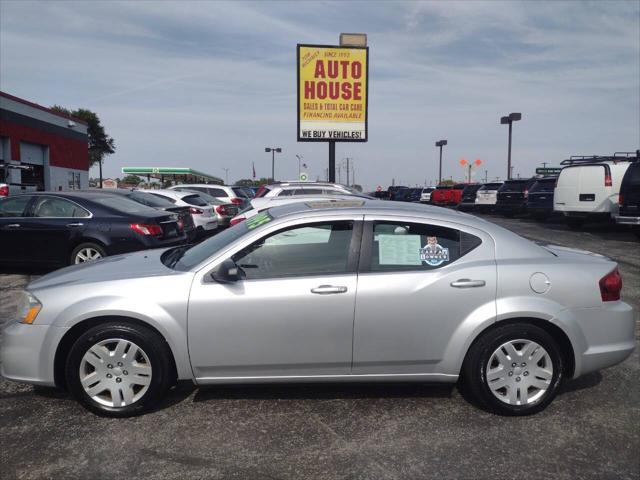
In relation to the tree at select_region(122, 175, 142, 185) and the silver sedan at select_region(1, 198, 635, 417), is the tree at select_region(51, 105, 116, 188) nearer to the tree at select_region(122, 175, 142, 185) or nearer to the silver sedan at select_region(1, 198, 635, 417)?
the tree at select_region(122, 175, 142, 185)

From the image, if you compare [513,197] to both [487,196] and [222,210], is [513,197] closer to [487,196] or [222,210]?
[487,196]

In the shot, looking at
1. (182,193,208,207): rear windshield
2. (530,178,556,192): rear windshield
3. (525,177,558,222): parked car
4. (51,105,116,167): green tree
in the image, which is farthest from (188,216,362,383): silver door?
(51,105,116,167): green tree

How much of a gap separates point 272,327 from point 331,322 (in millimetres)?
392

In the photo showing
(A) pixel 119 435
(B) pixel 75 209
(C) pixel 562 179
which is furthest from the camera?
(C) pixel 562 179

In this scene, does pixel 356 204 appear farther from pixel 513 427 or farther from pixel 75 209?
pixel 75 209

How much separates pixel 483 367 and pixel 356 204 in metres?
1.54

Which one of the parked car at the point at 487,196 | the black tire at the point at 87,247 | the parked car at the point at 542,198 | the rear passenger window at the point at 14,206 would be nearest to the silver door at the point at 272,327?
the black tire at the point at 87,247

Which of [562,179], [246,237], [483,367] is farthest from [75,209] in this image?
[562,179]

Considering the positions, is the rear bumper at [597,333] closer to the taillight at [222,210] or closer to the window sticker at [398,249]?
the window sticker at [398,249]

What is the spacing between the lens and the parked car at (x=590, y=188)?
48.5 ft

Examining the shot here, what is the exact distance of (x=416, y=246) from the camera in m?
3.82

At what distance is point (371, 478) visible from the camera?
294 centimetres

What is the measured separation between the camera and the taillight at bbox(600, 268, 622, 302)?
3.75 meters

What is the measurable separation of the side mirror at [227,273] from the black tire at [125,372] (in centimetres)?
56
